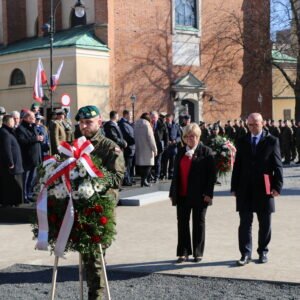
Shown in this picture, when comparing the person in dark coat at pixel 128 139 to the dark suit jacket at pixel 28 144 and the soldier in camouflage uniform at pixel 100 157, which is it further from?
the soldier in camouflage uniform at pixel 100 157

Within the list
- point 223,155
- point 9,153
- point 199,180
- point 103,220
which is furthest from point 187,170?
point 223,155

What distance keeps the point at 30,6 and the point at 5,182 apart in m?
30.2

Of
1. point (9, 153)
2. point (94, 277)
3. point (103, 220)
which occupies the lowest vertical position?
point (94, 277)

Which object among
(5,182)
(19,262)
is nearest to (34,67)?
(5,182)

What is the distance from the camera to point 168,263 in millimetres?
8125

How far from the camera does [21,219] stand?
11.9m

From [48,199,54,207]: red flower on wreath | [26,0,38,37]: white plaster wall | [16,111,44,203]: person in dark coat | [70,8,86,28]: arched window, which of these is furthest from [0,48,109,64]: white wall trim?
[48,199,54,207]: red flower on wreath

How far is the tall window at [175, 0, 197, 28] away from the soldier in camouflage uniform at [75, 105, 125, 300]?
33.3 metres

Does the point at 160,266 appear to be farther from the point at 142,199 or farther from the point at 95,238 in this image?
the point at 142,199

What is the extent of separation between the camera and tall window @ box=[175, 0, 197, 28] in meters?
38.7

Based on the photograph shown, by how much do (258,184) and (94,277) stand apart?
2942mm

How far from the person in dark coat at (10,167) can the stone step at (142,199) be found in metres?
2.54

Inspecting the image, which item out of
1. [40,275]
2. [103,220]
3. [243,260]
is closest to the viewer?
[103,220]

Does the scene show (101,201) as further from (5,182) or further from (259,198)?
(5,182)
